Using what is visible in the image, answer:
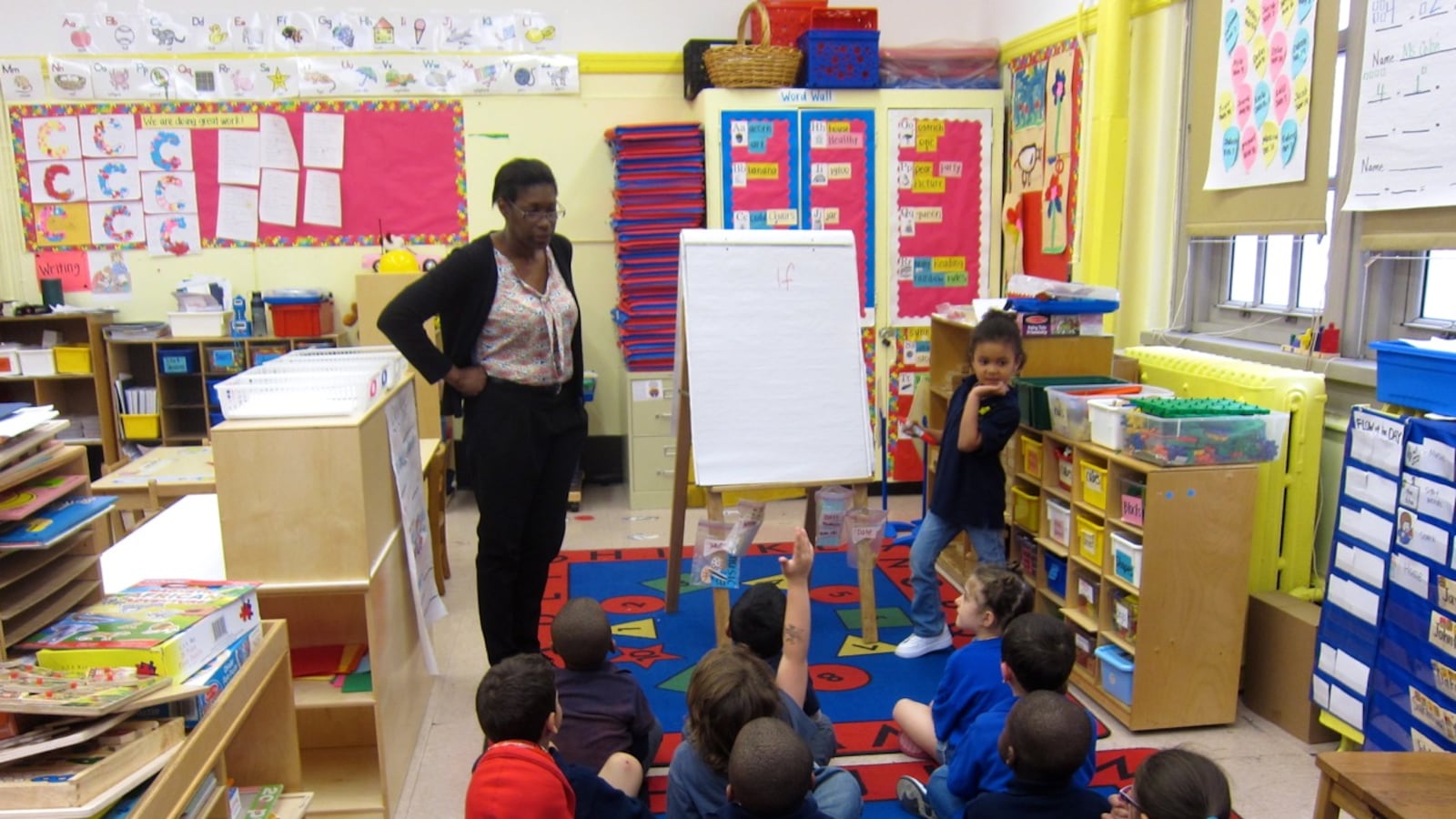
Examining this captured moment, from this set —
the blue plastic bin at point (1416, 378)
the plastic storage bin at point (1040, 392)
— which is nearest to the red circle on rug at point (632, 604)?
the plastic storage bin at point (1040, 392)

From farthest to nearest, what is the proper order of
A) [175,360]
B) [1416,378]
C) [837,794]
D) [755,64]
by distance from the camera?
[175,360]
[755,64]
[1416,378]
[837,794]

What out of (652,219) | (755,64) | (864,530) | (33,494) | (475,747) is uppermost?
(755,64)

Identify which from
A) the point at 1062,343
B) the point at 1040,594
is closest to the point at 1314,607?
the point at 1040,594

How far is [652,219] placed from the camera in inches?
203

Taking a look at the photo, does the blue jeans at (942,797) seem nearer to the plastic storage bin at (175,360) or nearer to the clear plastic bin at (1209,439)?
the clear plastic bin at (1209,439)

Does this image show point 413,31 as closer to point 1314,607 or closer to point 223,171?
point 223,171

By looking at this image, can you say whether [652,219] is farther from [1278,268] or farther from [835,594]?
[1278,268]

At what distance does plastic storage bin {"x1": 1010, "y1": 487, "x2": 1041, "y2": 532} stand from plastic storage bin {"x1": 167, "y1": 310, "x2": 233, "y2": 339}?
13.3 feet

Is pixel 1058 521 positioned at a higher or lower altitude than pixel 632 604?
higher

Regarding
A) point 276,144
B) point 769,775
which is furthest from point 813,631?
point 276,144

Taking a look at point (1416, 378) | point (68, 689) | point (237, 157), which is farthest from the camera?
point (237, 157)

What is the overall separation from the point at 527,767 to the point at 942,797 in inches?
42.3

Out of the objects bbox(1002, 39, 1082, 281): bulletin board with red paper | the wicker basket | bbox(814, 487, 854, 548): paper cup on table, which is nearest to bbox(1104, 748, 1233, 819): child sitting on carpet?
bbox(814, 487, 854, 548): paper cup on table

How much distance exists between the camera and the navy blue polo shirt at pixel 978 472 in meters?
3.21
